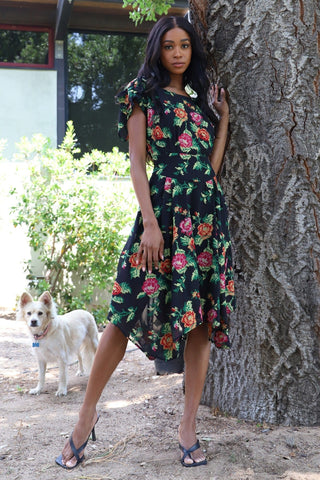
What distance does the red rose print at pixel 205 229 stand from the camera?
103 inches

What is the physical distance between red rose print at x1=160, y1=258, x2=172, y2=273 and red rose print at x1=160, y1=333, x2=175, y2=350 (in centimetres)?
30

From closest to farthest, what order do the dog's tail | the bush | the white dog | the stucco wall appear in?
the white dog, the dog's tail, the bush, the stucco wall

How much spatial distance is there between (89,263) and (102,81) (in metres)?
3.40

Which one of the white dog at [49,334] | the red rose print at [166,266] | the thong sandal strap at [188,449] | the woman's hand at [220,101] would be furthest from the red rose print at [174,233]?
the white dog at [49,334]

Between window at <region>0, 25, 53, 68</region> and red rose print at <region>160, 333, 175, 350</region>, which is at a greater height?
window at <region>0, 25, 53, 68</region>

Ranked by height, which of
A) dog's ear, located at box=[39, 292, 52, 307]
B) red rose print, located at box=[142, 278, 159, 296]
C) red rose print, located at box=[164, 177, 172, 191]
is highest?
red rose print, located at box=[164, 177, 172, 191]

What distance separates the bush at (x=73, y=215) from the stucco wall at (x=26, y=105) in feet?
3.10

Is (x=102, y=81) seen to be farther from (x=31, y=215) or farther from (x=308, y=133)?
(x=308, y=133)

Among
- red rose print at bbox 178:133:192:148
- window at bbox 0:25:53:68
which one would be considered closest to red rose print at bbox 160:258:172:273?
red rose print at bbox 178:133:192:148

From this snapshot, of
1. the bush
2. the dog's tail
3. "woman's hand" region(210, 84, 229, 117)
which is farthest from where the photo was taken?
the bush

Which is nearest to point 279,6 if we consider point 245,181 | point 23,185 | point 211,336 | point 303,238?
point 245,181

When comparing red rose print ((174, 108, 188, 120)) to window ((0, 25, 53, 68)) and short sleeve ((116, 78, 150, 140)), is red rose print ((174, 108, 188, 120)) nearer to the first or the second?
short sleeve ((116, 78, 150, 140))

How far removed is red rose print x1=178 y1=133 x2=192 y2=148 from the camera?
A: 2.63 metres

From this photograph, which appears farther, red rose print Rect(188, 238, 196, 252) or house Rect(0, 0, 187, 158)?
house Rect(0, 0, 187, 158)
